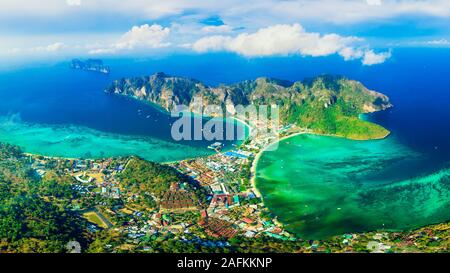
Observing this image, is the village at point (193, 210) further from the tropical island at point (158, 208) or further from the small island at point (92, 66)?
the small island at point (92, 66)

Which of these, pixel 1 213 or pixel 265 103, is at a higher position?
pixel 265 103

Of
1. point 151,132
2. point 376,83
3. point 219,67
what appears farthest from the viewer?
point 219,67

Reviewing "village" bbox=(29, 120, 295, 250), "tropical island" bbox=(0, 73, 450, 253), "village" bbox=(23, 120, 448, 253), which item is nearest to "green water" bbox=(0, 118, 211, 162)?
"tropical island" bbox=(0, 73, 450, 253)

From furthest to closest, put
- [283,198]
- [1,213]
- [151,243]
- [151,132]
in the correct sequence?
[151,132] < [283,198] < [1,213] < [151,243]

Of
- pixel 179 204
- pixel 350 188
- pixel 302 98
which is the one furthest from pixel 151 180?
pixel 302 98

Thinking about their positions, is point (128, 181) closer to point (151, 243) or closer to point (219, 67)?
point (151, 243)

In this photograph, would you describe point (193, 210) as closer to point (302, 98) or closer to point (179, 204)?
point (179, 204)
